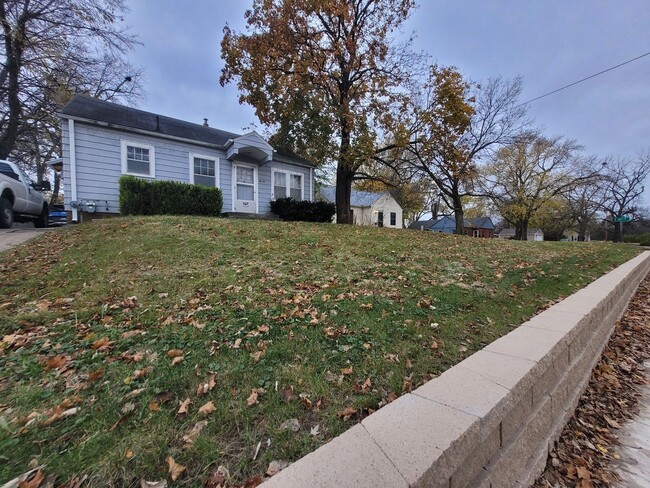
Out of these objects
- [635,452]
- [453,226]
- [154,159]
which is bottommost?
[635,452]

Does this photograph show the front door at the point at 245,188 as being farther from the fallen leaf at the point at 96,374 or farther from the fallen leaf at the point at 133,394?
the fallen leaf at the point at 133,394

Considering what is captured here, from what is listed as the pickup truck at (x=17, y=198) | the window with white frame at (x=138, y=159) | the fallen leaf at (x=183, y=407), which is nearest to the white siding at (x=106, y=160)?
the window with white frame at (x=138, y=159)

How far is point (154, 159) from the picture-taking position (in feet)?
35.4

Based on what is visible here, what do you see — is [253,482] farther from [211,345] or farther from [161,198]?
[161,198]

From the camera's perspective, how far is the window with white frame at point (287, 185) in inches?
549

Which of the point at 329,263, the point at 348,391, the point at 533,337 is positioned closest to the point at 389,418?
the point at 348,391

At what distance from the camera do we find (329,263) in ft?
17.2

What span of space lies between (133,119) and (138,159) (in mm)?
1706

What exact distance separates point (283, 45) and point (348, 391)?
12.4 meters

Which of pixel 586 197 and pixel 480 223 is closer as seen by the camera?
pixel 586 197

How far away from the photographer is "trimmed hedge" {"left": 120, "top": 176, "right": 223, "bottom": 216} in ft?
29.8

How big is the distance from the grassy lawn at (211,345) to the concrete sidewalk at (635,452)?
1078 mm

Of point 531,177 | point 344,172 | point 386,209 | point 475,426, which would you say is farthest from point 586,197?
point 475,426

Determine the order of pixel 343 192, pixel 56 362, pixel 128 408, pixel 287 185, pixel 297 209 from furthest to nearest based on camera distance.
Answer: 1. pixel 287 185
2. pixel 343 192
3. pixel 297 209
4. pixel 56 362
5. pixel 128 408
